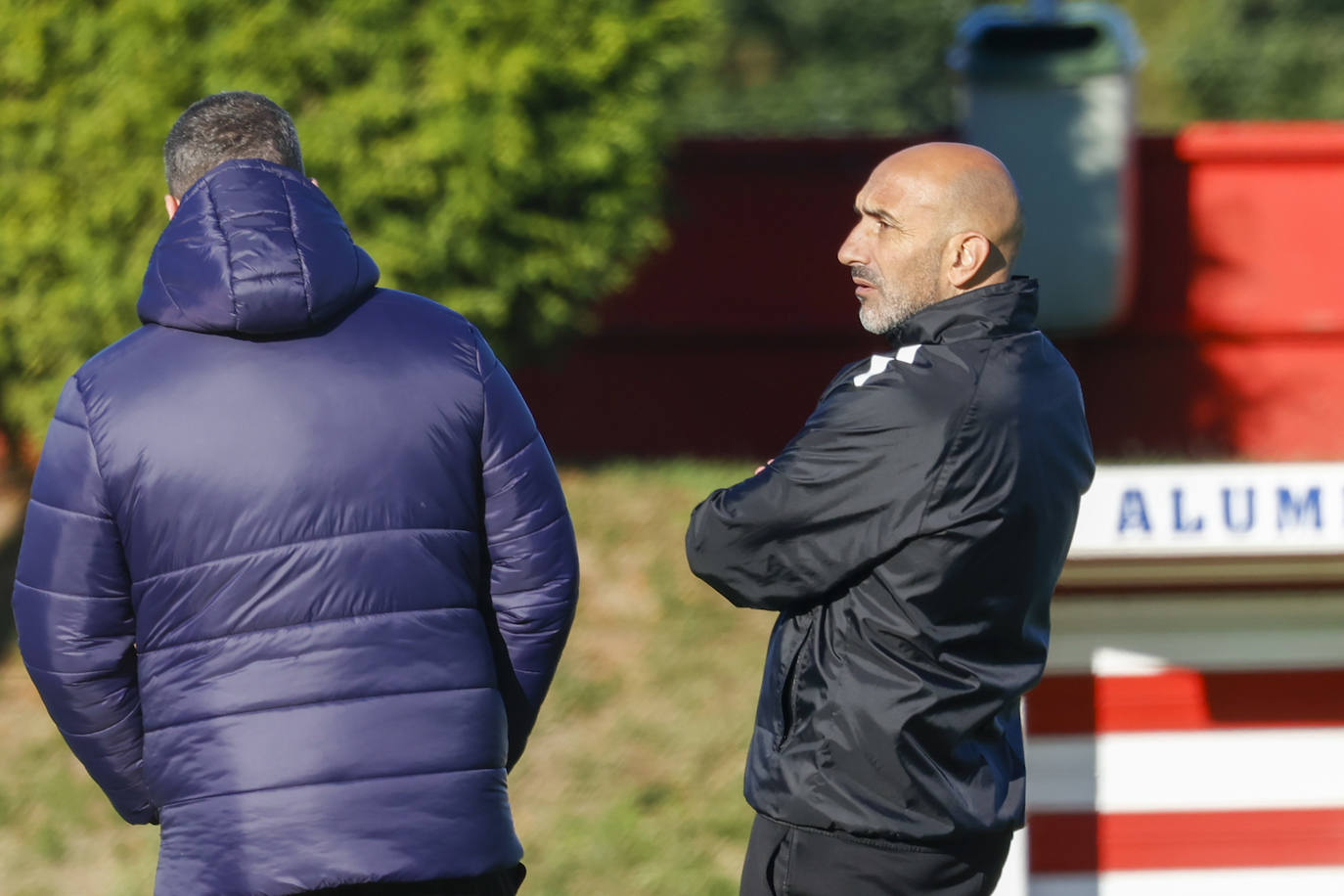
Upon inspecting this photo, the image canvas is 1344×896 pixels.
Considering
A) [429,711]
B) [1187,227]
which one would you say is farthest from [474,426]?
[1187,227]

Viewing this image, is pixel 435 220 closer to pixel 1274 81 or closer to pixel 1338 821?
pixel 1338 821

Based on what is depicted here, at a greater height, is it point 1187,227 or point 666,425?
point 1187,227

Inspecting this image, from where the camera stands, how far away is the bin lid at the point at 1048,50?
9273 mm

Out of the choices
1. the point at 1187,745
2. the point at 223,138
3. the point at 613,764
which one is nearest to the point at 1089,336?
the point at 613,764

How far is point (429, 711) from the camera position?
7.48ft

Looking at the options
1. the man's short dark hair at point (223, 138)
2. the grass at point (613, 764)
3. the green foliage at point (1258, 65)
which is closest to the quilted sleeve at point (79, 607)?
the man's short dark hair at point (223, 138)

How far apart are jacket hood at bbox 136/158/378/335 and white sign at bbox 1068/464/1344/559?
1.21 metres

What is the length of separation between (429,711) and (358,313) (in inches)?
21.3

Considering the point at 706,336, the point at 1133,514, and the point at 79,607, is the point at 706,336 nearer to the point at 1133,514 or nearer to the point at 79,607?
the point at 1133,514

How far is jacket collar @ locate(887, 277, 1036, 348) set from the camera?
7.81 feet

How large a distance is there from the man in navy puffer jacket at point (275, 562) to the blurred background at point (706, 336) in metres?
1.08

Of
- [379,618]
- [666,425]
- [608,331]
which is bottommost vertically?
[666,425]

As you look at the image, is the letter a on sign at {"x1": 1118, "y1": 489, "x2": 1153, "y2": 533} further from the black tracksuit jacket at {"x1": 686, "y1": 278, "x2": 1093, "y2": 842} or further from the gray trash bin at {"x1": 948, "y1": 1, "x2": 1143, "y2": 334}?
the gray trash bin at {"x1": 948, "y1": 1, "x2": 1143, "y2": 334}

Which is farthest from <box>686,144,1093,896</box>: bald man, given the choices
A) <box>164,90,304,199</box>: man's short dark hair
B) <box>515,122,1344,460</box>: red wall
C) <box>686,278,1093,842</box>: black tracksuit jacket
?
<box>515,122,1344,460</box>: red wall
